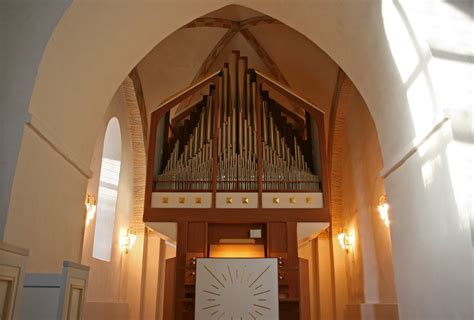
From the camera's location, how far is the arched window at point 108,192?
7.85m

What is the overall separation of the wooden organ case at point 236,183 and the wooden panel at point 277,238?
2cm

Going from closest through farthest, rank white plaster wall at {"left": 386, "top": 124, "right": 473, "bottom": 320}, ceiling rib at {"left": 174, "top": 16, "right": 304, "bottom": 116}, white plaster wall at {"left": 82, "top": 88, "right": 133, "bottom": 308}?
1. white plaster wall at {"left": 386, "top": 124, "right": 473, "bottom": 320}
2. white plaster wall at {"left": 82, "top": 88, "right": 133, "bottom": 308}
3. ceiling rib at {"left": 174, "top": 16, "right": 304, "bottom": 116}

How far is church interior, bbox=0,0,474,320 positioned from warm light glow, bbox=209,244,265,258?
0.03 meters

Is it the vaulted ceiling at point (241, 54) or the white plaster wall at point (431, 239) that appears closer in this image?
the white plaster wall at point (431, 239)

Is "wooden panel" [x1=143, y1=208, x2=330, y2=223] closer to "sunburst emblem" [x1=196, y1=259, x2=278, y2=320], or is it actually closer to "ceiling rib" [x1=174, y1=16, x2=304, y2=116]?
"sunburst emblem" [x1=196, y1=259, x2=278, y2=320]

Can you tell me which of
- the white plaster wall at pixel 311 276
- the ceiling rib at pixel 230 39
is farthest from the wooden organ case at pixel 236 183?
the white plaster wall at pixel 311 276

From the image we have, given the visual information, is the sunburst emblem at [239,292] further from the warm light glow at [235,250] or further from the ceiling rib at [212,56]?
the ceiling rib at [212,56]

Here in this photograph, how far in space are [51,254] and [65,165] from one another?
2.67ft

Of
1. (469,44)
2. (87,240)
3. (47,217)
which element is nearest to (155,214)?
(87,240)

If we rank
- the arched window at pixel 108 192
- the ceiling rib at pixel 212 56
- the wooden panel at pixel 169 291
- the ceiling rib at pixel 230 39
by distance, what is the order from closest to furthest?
the arched window at pixel 108 192 < the ceiling rib at pixel 230 39 < the ceiling rib at pixel 212 56 < the wooden panel at pixel 169 291

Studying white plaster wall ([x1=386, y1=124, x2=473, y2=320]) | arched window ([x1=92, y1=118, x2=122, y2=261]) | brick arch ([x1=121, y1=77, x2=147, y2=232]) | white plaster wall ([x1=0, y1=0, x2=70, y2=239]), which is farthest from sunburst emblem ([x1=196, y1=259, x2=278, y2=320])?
brick arch ([x1=121, y1=77, x2=147, y2=232])

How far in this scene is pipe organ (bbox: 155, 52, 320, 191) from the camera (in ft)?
23.5

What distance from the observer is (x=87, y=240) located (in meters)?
6.81

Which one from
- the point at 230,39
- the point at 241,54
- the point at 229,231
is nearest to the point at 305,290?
the point at 229,231
